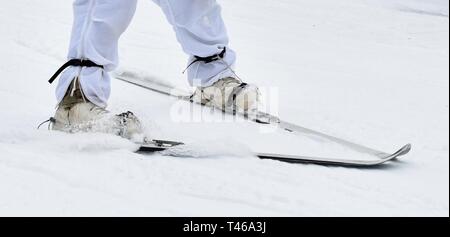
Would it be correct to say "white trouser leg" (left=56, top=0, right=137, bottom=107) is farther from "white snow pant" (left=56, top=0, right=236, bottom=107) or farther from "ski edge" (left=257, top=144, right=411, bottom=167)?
"ski edge" (left=257, top=144, right=411, bottom=167)

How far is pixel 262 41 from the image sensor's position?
2639mm

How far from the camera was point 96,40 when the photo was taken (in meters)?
1.48

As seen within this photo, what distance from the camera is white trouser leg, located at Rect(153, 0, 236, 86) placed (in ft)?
5.39

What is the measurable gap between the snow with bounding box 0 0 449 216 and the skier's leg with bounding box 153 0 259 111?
0.26ft

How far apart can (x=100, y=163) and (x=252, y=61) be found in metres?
1.12

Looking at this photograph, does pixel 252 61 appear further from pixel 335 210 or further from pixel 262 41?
pixel 335 210

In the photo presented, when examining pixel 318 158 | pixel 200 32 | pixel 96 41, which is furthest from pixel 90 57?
pixel 318 158

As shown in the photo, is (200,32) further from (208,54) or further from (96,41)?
(96,41)

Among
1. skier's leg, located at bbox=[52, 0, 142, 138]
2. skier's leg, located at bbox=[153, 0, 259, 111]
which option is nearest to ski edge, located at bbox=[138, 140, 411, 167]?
skier's leg, located at bbox=[52, 0, 142, 138]

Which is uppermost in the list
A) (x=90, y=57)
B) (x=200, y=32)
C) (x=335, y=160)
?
(x=200, y=32)

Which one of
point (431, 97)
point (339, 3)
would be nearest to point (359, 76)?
point (431, 97)

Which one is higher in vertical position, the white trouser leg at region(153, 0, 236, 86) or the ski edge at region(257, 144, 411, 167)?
the white trouser leg at region(153, 0, 236, 86)

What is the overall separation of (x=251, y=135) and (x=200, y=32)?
1.08ft

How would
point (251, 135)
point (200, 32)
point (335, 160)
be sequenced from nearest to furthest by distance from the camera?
point (335, 160) < point (251, 135) < point (200, 32)
